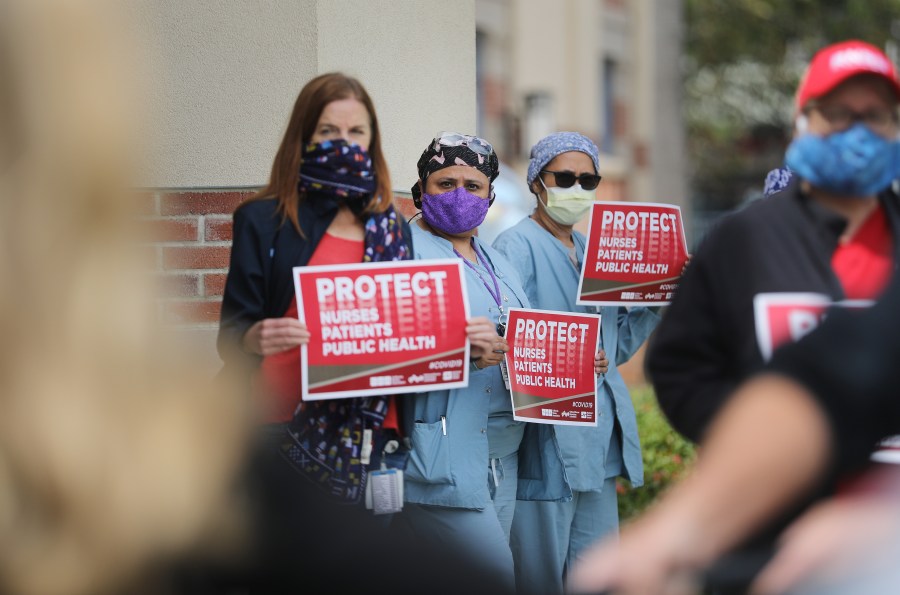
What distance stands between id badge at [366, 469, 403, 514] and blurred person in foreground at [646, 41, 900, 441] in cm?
141

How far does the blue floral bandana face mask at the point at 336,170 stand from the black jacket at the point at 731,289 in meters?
1.51

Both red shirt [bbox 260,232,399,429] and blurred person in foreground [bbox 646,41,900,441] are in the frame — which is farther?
red shirt [bbox 260,232,399,429]

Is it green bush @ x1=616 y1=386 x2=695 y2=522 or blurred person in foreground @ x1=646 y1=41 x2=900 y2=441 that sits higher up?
blurred person in foreground @ x1=646 y1=41 x2=900 y2=441

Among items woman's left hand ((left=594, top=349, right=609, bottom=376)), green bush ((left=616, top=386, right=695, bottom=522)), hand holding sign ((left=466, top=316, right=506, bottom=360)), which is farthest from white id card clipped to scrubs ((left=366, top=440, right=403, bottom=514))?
green bush ((left=616, top=386, right=695, bottom=522))

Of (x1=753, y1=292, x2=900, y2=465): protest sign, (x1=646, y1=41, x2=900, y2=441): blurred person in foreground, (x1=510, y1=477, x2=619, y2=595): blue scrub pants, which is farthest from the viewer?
(x1=510, y1=477, x2=619, y2=595): blue scrub pants

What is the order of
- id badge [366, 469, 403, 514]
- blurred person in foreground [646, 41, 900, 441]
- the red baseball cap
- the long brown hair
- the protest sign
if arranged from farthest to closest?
the long brown hair
id badge [366, 469, 403, 514]
the red baseball cap
blurred person in foreground [646, 41, 900, 441]
the protest sign

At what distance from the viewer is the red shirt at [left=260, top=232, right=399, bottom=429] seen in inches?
147

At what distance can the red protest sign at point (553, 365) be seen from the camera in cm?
466

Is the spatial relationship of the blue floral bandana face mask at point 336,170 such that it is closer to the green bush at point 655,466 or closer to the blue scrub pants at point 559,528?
the blue scrub pants at point 559,528

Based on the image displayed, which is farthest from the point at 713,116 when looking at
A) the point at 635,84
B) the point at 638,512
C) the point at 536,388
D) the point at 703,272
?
the point at 703,272

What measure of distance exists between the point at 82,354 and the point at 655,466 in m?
6.23

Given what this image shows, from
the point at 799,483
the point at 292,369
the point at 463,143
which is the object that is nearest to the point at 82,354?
the point at 799,483

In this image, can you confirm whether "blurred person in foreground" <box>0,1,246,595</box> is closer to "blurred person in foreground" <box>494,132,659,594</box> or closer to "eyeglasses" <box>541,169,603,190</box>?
"blurred person in foreground" <box>494,132,659,594</box>

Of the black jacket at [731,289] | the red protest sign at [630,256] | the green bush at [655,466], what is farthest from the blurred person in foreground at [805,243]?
the green bush at [655,466]
